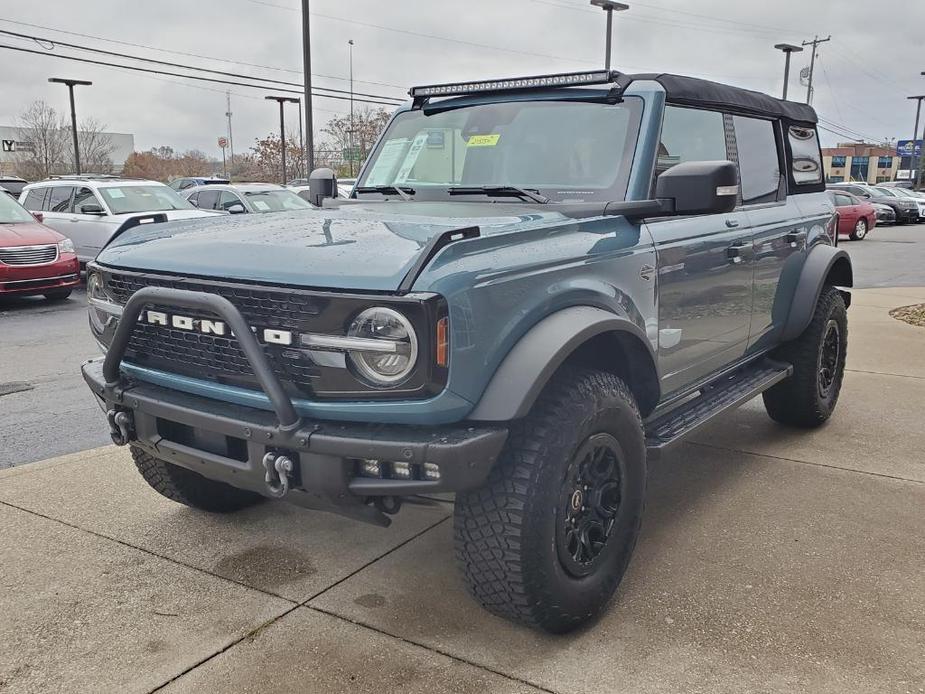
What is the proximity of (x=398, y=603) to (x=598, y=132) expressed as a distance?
2.16 meters

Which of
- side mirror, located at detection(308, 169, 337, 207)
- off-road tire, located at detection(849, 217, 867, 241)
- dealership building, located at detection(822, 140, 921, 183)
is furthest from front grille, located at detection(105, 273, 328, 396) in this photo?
dealership building, located at detection(822, 140, 921, 183)

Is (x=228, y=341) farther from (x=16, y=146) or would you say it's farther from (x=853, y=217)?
(x=16, y=146)

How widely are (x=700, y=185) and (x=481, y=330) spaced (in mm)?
1155

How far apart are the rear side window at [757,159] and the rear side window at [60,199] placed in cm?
1252

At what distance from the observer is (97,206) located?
529 inches

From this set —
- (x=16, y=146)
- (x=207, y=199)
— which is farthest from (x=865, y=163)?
(x=207, y=199)

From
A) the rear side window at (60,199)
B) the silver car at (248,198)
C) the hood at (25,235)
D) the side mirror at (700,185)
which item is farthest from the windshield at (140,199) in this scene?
the side mirror at (700,185)

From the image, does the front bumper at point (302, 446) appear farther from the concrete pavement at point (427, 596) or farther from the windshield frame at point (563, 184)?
the windshield frame at point (563, 184)

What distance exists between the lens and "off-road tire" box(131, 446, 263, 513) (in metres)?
3.74

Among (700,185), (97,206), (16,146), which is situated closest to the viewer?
(700,185)

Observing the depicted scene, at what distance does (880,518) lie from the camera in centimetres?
391

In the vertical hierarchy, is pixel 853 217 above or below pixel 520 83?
below

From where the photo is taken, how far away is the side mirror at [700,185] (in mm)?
3088

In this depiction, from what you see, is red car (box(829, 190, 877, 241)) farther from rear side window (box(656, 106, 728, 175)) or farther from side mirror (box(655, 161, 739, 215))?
side mirror (box(655, 161, 739, 215))
